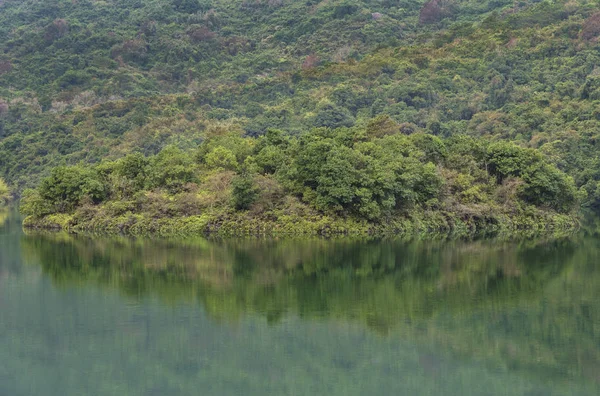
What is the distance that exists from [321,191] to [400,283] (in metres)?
16.6

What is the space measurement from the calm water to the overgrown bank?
9.27m

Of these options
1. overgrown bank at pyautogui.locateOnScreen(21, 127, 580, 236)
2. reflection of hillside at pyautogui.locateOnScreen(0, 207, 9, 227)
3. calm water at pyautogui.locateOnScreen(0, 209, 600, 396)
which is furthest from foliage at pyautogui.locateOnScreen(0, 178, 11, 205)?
calm water at pyautogui.locateOnScreen(0, 209, 600, 396)

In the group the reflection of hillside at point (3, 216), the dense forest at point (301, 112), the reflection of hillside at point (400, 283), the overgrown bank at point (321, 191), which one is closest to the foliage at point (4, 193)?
the dense forest at point (301, 112)

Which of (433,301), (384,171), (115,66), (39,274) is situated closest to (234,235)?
(384,171)

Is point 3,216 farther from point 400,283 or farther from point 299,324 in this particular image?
point 299,324

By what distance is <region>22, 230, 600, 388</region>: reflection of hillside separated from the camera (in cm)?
2189

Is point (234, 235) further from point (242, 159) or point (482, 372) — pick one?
point (482, 372)

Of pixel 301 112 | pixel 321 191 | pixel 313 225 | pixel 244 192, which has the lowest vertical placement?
pixel 313 225

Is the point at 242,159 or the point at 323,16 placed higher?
the point at 323,16

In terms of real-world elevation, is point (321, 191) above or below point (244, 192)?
above

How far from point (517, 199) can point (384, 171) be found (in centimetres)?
949

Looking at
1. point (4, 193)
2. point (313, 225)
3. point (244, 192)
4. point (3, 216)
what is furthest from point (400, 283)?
point (4, 193)

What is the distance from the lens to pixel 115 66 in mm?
135500

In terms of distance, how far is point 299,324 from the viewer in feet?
76.5
